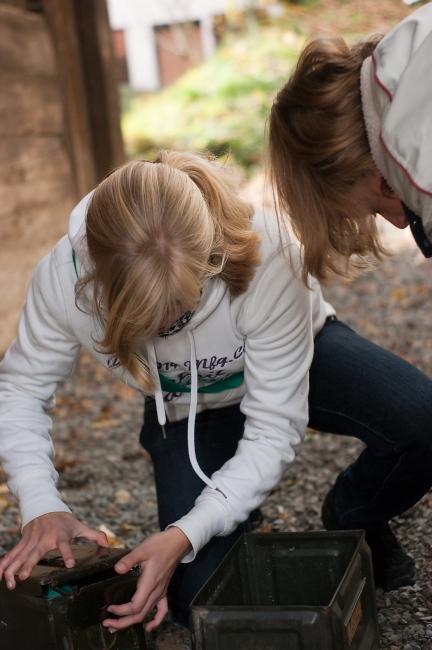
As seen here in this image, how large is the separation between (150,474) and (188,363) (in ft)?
4.91

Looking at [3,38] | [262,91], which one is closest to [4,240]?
[3,38]

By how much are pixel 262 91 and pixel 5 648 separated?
1071 cm

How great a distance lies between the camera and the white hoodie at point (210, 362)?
2.27 metres

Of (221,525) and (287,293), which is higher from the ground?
(287,293)

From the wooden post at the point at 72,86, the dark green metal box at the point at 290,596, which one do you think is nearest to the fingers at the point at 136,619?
the dark green metal box at the point at 290,596

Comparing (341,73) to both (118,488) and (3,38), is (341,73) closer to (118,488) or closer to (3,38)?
(118,488)

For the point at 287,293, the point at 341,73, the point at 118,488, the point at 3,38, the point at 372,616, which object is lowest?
the point at 118,488

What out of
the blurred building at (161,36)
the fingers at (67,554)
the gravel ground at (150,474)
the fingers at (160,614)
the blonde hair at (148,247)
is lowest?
the gravel ground at (150,474)

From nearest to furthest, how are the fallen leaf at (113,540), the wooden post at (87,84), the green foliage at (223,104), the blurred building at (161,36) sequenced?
the fallen leaf at (113,540) → the wooden post at (87,84) → the green foliage at (223,104) → the blurred building at (161,36)

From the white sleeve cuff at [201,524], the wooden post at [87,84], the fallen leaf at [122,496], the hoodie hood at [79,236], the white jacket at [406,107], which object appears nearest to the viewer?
the white jacket at [406,107]

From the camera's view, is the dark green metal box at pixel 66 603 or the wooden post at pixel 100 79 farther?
the wooden post at pixel 100 79

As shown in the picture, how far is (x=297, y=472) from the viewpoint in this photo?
11.7ft

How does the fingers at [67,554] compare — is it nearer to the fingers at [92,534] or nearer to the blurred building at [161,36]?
the fingers at [92,534]

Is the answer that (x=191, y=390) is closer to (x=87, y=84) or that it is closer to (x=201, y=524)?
(x=201, y=524)
